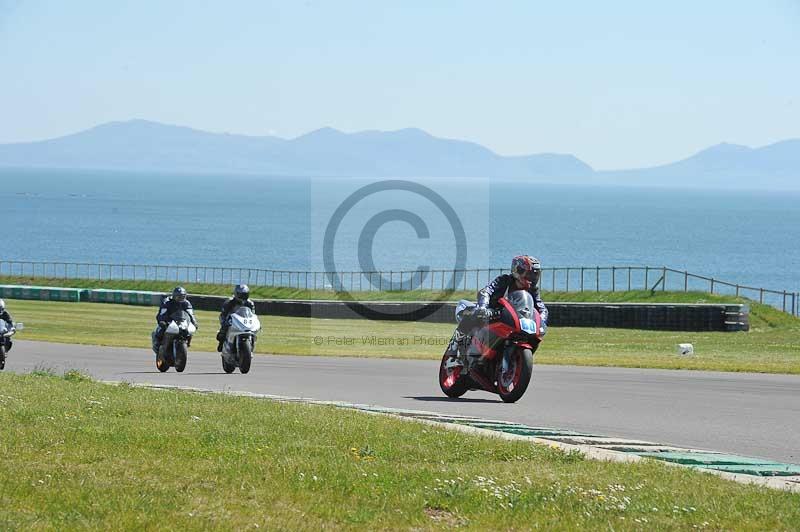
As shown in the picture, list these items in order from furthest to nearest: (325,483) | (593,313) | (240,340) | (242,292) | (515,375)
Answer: (593,313) → (240,340) → (242,292) → (515,375) → (325,483)

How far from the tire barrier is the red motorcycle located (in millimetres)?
23412

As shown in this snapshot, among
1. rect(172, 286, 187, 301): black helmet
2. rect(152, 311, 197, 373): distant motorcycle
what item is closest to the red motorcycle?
rect(172, 286, 187, 301): black helmet

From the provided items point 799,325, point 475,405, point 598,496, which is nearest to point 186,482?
point 598,496

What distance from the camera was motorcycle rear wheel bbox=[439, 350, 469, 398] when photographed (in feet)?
57.4

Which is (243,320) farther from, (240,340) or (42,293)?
(42,293)

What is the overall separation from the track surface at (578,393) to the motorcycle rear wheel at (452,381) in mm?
215

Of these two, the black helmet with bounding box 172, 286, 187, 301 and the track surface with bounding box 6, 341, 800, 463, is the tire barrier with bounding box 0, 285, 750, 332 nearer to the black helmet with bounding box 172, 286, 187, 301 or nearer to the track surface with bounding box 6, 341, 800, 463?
the track surface with bounding box 6, 341, 800, 463

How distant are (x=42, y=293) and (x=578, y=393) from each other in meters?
49.6

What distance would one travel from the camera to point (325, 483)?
9031mm

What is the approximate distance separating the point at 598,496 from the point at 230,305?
15160 mm

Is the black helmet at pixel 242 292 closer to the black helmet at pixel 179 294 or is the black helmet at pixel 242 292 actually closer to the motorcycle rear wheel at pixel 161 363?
the black helmet at pixel 179 294

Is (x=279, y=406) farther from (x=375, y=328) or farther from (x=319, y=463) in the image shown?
(x=375, y=328)

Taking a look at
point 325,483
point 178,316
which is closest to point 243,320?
point 178,316

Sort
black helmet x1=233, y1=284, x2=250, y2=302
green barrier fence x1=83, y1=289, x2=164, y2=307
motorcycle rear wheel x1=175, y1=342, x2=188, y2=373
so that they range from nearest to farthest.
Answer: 1. black helmet x1=233, y1=284, x2=250, y2=302
2. motorcycle rear wheel x1=175, y1=342, x2=188, y2=373
3. green barrier fence x1=83, y1=289, x2=164, y2=307
